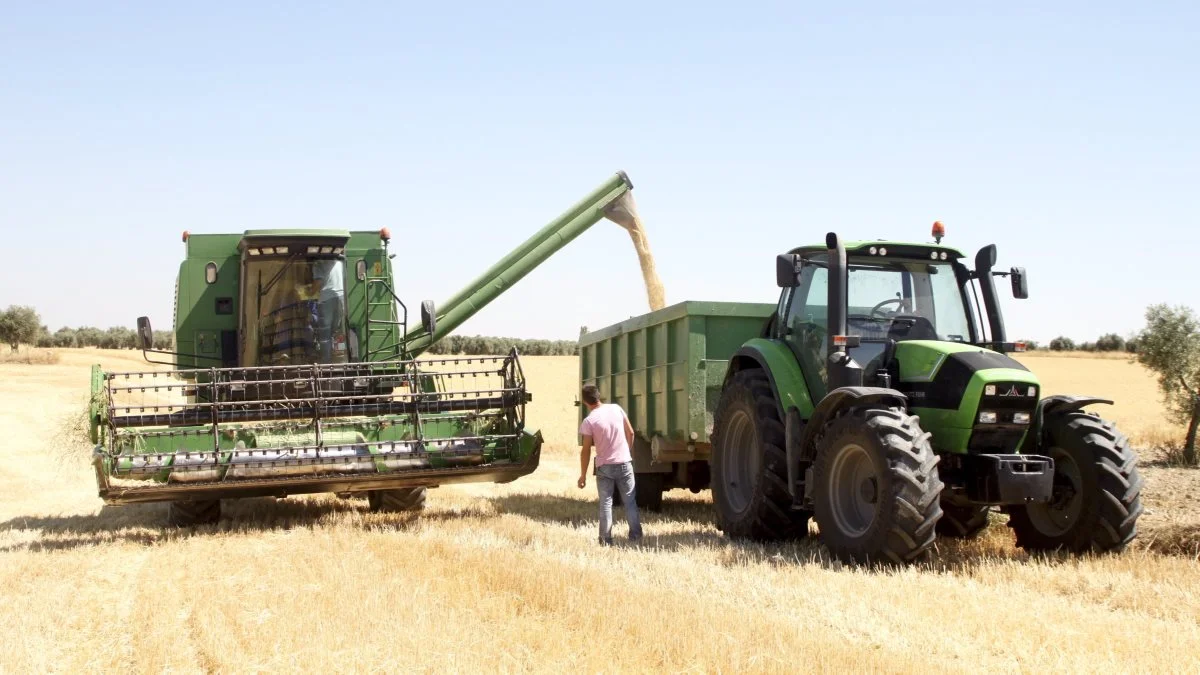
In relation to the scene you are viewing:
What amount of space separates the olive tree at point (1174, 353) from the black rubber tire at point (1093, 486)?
465 inches

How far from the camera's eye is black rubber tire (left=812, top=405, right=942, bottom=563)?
719 cm

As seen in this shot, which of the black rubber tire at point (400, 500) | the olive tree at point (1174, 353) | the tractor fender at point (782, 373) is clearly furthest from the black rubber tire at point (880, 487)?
the olive tree at point (1174, 353)

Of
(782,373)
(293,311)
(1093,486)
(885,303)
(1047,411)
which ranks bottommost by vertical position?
(1093,486)

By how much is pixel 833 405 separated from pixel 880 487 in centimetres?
85

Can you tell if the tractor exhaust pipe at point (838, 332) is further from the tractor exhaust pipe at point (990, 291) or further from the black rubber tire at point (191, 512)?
the black rubber tire at point (191, 512)

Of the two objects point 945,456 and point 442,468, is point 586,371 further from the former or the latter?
point 945,456

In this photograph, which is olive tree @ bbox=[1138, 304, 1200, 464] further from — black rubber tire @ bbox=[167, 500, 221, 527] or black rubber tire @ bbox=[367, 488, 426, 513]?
black rubber tire @ bbox=[167, 500, 221, 527]

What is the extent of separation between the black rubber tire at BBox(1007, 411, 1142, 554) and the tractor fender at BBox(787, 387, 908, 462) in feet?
3.66

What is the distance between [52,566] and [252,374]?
3.91m

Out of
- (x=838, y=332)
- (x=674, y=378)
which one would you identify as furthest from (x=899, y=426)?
(x=674, y=378)

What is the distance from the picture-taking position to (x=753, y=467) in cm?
930

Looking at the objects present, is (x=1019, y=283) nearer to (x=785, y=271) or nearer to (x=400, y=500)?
(x=785, y=271)

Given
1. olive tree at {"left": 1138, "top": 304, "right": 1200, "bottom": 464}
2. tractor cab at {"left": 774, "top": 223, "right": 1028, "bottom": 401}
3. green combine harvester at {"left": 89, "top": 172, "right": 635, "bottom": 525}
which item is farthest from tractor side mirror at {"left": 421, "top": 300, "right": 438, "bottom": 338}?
olive tree at {"left": 1138, "top": 304, "right": 1200, "bottom": 464}

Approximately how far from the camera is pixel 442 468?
1050 centimetres
